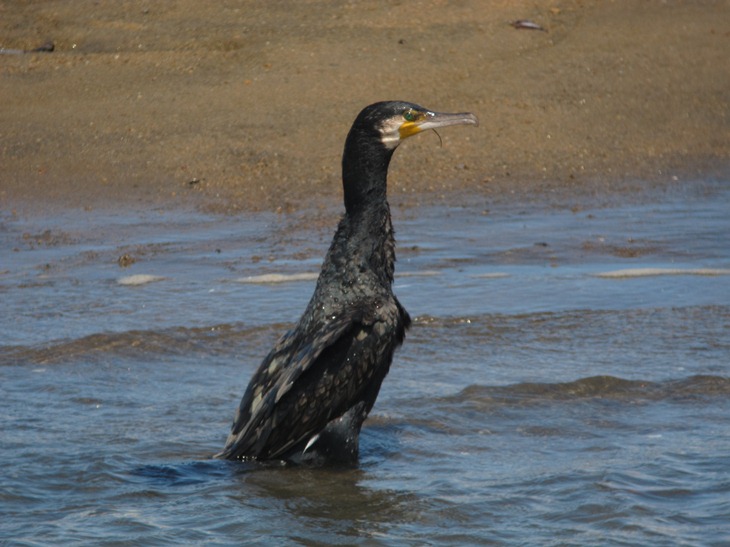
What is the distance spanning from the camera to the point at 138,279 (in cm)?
873

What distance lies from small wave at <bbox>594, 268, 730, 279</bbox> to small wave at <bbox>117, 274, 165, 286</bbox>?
116 inches

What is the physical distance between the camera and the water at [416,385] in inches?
203

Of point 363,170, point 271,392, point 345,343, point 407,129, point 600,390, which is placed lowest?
point 600,390

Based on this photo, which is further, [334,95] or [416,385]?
[334,95]

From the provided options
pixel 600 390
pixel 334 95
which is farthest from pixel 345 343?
pixel 334 95

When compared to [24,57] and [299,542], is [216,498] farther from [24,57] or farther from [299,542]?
[24,57]

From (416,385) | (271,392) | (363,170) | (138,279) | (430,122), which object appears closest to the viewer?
(271,392)

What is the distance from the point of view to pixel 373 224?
5.90 meters

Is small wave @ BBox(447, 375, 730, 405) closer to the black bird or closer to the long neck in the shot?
the black bird

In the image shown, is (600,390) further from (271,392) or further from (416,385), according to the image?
(271,392)

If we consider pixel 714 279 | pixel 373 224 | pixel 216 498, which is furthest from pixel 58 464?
pixel 714 279

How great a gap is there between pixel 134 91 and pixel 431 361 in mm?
6648

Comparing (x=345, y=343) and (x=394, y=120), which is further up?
(x=394, y=120)

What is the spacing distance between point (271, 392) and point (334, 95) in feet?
23.6
